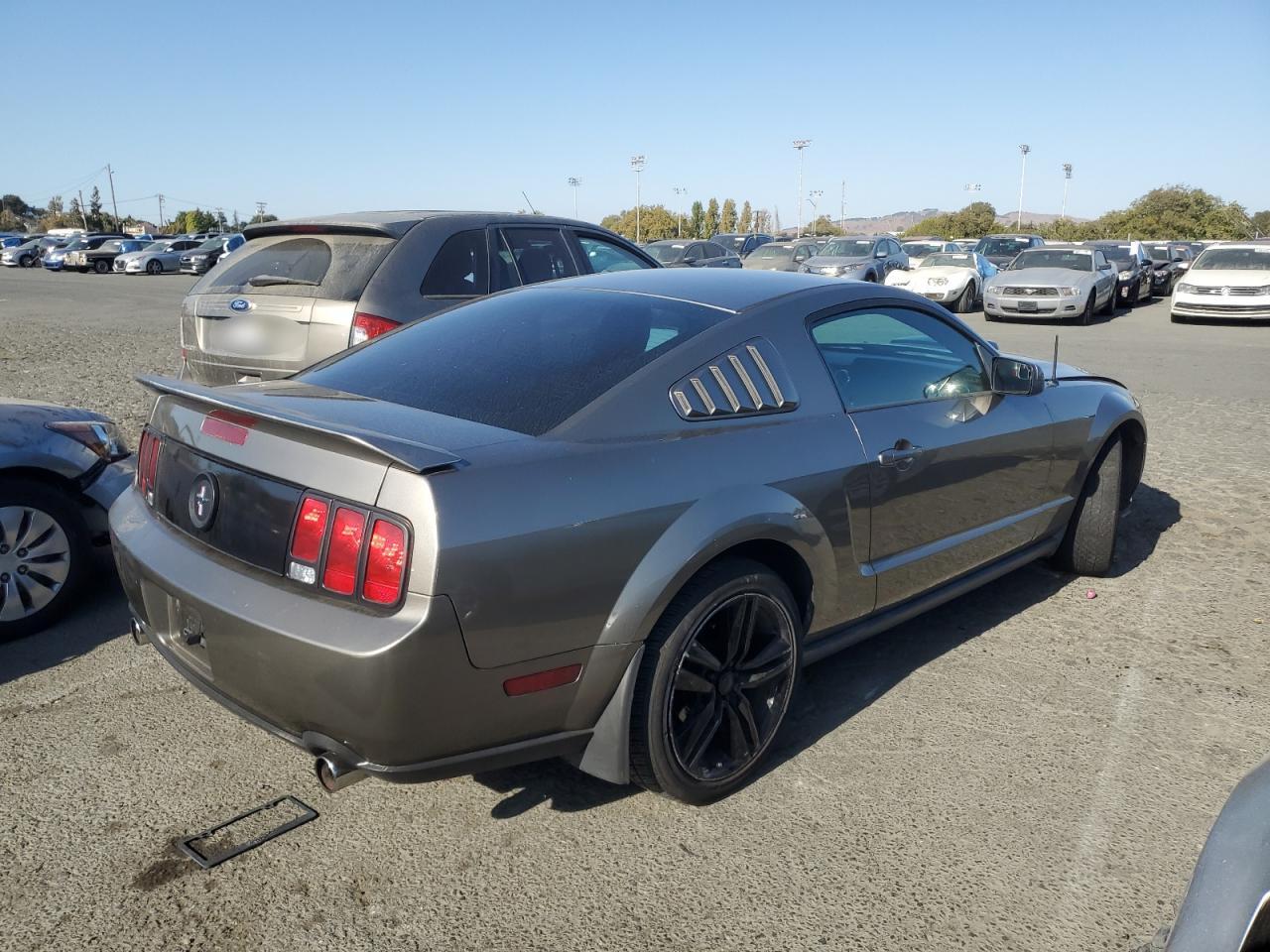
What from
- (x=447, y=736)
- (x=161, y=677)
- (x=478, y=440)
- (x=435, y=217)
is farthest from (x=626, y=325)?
(x=435, y=217)

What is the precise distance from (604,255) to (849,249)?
53.8ft

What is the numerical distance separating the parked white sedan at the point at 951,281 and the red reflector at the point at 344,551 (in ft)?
58.0

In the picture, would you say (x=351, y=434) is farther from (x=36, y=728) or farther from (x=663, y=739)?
(x=36, y=728)

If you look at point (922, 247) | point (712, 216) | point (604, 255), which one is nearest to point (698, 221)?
point (712, 216)

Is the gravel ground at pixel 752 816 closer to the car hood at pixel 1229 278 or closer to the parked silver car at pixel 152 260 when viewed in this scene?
the car hood at pixel 1229 278

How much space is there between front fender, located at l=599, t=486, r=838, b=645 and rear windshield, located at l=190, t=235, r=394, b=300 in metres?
3.48

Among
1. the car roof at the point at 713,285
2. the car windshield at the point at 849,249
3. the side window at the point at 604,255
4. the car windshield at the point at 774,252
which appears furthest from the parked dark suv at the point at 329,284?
the car windshield at the point at 774,252

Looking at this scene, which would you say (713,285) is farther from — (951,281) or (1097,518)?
(951,281)

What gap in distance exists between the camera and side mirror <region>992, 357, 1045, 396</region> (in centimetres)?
411

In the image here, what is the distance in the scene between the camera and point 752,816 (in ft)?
9.90

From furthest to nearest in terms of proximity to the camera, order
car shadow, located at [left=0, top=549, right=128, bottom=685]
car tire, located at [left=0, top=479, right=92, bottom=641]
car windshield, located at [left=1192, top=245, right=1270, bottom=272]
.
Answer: car windshield, located at [left=1192, top=245, right=1270, bottom=272]
car tire, located at [left=0, top=479, right=92, bottom=641]
car shadow, located at [left=0, top=549, right=128, bottom=685]

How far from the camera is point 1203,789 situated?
10.4 feet

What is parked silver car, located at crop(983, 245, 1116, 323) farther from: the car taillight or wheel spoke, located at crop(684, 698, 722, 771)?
wheel spoke, located at crop(684, 698, 722, 771)

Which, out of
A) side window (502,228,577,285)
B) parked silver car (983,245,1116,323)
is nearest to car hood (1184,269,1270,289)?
parked silver car (983,245,1116,323)
